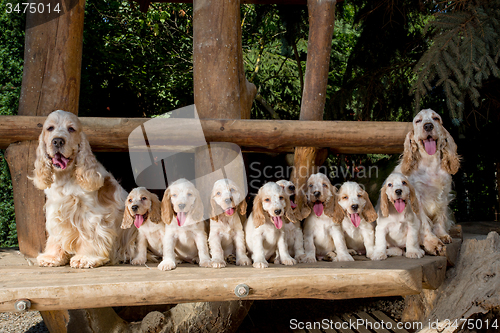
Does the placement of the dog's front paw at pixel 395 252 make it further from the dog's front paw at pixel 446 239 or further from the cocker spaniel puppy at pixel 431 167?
the dog's front paw at pixel 446 239

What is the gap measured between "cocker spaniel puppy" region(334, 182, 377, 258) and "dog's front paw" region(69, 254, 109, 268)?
239 centimetres

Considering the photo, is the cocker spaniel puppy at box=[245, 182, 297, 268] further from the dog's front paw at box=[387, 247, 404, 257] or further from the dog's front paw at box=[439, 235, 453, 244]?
the dog's front paw at box=[439, 235, 453, 244]

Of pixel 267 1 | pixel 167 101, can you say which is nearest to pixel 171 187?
pixel 267 1

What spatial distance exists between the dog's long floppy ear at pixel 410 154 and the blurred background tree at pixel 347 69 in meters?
0.98

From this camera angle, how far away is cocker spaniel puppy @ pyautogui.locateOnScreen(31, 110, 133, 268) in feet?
10.6

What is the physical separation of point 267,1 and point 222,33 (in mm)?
2310

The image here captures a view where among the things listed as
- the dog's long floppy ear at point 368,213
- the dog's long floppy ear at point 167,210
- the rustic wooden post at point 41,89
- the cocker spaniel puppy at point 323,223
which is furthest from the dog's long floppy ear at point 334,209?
the rustic wooden post at point 41,89

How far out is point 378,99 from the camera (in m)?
7.28

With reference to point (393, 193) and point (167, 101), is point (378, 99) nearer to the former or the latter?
point (393, 193)

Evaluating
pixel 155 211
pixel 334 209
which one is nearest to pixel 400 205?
pixel 334 209

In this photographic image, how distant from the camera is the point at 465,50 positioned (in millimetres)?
4547

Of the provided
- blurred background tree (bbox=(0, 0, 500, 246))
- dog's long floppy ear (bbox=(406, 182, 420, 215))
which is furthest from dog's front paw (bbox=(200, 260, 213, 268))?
blurred background tree (bbox=(0, 0, 500, 246))

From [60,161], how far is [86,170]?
8.8 inches

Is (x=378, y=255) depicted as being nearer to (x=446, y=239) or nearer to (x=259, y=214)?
(x=446, y=239)
